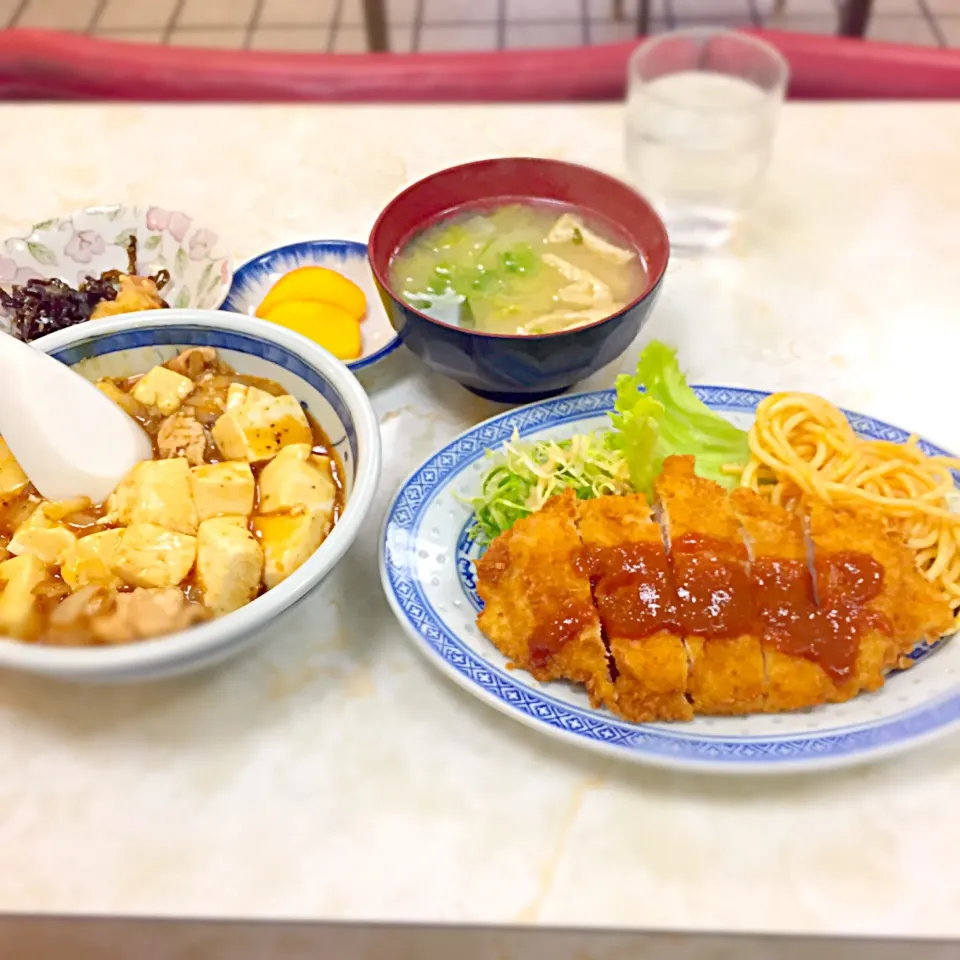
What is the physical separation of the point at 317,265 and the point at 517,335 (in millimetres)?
619

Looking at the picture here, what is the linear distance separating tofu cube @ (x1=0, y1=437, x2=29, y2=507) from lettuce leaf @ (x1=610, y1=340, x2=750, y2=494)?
893 millimetres

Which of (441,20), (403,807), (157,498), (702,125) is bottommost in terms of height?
(441,20)

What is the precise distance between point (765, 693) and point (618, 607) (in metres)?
0.22

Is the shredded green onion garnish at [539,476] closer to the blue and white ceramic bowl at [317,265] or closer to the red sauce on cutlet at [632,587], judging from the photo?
the red sauce on cutlet at [632,587]

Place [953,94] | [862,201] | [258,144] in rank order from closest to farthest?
[862,201] < [258,144] < [953,94]

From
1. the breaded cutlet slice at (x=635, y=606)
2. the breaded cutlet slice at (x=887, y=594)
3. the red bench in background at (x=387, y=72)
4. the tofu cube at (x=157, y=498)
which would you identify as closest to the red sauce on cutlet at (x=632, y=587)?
the breaded cutlet slice at (x=635, y=606)

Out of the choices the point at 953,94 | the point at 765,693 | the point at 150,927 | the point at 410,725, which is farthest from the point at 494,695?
the point at 953,94

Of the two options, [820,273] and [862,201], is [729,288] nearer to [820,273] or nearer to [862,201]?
[820,273]

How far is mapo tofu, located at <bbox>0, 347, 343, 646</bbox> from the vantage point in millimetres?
1132

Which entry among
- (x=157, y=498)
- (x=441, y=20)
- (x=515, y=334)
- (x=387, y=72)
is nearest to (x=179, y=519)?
(x=157, y=498)

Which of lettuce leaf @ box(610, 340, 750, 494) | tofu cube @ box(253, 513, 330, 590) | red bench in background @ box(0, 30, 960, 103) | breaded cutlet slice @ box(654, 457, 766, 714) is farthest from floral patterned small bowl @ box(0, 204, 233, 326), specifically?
breaded cutlet slice @ box(654, 457, 766, 714)

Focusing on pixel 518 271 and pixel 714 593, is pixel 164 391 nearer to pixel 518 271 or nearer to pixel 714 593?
pixel 518 271

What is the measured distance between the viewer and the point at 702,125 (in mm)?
2111

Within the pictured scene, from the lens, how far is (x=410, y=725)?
50.1 inches
